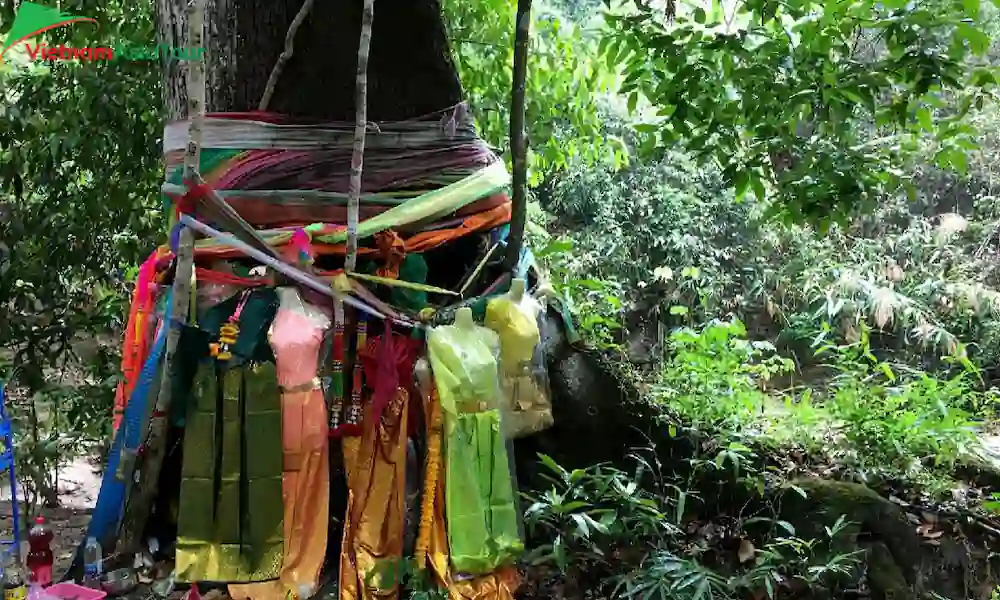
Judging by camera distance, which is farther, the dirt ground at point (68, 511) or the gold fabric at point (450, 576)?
the dirt ground at point (68, 511)

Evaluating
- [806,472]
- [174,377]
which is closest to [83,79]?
[174,377]

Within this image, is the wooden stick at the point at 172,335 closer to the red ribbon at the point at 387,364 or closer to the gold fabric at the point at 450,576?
the red ribbon at the point at 387,364

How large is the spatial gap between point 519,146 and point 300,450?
1.12 metres

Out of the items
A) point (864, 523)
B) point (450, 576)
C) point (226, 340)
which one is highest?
point (226, 340)

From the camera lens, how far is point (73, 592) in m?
1.89

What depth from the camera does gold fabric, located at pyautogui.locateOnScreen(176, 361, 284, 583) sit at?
1.95m

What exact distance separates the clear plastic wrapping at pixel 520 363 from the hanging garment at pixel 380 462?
27cm

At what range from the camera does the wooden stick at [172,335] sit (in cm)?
196

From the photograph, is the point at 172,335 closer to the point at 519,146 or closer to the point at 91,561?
the point at 91,561

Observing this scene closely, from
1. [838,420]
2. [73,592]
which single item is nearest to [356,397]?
[73,592]

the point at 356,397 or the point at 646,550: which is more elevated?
the point at 356,397

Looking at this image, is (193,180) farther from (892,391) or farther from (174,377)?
(892,391)

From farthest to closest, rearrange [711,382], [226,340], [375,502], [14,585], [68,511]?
1. [68,511]
2. [711,382]
3. [375,502]
4. [226,340]
5. [14,585]

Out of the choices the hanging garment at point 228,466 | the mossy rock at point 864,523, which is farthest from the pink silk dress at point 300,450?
the mossy rock at point 864,523
